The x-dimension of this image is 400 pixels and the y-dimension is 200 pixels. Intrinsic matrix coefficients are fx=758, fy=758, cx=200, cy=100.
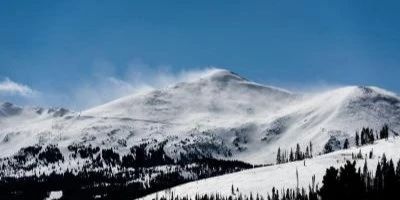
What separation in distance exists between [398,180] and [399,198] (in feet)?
24.0

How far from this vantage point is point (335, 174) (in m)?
70.9

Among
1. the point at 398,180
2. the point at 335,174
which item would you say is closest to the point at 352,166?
the point at 335,174

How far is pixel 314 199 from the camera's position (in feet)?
264

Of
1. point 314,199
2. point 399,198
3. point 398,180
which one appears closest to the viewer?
point 314,199

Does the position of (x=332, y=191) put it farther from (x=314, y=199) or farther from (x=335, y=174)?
(x=314, y=199)

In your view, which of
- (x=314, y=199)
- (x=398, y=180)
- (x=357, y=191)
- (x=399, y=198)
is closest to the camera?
(x=357, y=191)

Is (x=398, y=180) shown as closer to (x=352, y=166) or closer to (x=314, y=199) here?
(x=314, y=199)

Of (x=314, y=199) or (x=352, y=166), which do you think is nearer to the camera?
(x=352, y=166)

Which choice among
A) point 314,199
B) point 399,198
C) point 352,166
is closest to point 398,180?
point 399,198

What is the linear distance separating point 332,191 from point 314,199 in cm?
990

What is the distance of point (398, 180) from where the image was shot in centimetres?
9306

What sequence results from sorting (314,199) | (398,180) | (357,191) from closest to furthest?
(357,191) < (314,199) < (398,180)

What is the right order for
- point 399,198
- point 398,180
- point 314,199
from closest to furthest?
point 314,199 < point 399,198 < point 398,180

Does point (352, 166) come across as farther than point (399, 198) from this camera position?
No
